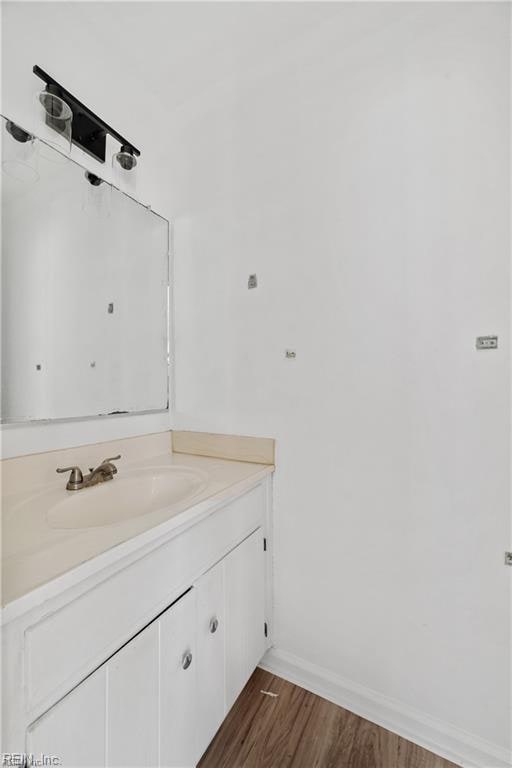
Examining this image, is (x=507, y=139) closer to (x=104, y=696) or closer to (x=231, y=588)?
(x=231, y=588)

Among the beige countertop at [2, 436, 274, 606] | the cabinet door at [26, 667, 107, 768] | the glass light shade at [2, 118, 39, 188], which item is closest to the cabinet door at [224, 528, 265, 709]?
the beige countertop at [2, 436, 274, 606]

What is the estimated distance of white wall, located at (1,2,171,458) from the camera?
1.01 meters

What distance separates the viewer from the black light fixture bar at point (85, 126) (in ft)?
3.49

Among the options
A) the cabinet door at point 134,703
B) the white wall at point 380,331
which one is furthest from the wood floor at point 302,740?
the cabinet door at point 134,703

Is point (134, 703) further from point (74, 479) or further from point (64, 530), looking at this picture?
point (74, 479)

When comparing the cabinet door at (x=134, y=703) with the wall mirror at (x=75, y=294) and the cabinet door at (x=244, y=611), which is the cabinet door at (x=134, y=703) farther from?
the wall mirror at (x=75, y=294)

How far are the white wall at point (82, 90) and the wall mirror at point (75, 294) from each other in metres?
0.05

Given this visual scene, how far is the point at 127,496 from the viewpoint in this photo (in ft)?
3.76

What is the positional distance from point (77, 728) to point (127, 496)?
0.62m

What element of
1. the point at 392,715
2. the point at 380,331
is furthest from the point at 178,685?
the point at 380,331

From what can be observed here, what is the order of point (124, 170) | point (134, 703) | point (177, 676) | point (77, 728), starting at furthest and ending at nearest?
point (124, 170)
point (177, 676)
point (134, 703)
point (77, 728)

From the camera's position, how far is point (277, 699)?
1201 millimetres

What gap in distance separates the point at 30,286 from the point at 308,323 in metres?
0.97

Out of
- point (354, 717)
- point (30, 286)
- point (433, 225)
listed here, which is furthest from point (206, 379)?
point (354, 717)
